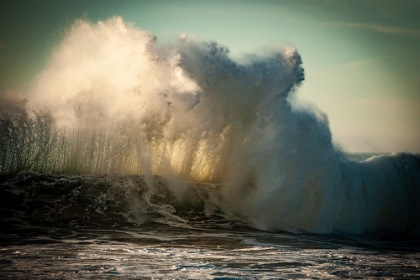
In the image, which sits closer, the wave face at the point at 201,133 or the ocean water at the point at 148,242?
the ocean water at the point at 148,242

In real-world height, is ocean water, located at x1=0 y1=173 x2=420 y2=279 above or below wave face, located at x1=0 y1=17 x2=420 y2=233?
below

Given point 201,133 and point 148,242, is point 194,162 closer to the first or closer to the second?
point 201,133

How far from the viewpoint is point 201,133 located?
19938mm

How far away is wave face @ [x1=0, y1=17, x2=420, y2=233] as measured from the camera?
60.7ft

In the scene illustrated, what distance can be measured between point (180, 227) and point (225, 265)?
576cm

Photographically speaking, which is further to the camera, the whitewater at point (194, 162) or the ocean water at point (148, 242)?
the whitewater at point (194, 162)

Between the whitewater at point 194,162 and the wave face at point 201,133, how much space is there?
0.05 meters

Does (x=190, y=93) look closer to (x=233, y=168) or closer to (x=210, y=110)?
(x=210, y=110)

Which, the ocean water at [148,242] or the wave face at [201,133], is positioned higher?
the wave face at [201,133]

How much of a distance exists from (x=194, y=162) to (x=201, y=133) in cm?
135

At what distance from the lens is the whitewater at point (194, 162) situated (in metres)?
15.4

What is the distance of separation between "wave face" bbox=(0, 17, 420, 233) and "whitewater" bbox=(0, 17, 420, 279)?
0.05 metres

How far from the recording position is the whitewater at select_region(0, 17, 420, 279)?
1542 cm

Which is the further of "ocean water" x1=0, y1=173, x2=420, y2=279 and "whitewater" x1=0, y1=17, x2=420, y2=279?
"whitewater" x1=0, y1=17, x2=420, y2=279
